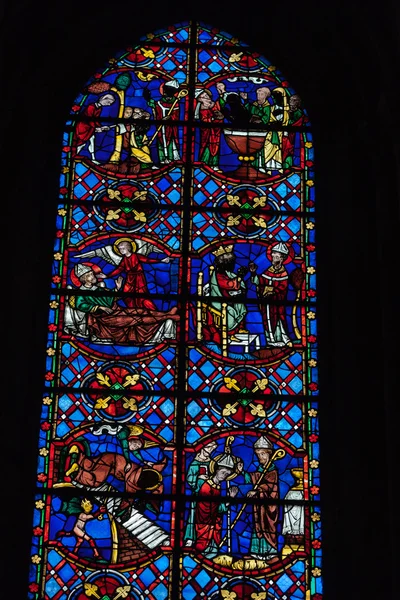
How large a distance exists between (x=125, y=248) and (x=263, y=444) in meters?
1.80

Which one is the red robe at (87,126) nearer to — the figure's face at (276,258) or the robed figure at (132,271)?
the robed figure at (132,271)

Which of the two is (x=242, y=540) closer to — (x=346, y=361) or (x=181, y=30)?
(x=346, y=361)

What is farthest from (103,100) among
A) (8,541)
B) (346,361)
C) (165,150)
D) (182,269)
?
(8,541)

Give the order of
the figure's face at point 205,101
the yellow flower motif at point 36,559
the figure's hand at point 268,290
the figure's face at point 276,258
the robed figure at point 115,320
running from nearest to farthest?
the yellow flower motif at point 36,559 → the robed figure at point 115,320 → the figure's hand at point 268,290 → the figure's face at point 276,258 → the figure's face at point 205,101

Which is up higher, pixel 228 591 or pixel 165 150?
pixel 165 150

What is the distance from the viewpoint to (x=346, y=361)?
10.1 metres

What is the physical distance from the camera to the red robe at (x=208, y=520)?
973 centimetres

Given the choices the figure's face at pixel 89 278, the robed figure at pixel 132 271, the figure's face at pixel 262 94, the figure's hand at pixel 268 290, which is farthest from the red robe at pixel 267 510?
the figure's face at pixel 262 94

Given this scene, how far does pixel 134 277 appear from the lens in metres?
10.6

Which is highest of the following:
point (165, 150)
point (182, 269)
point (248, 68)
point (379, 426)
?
point (248, 68)

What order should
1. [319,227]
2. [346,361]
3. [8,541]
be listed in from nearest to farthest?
[8,541] → [346,361] → [319,227]

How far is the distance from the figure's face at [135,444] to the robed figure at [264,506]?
755 mm

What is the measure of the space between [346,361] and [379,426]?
52 centimetres

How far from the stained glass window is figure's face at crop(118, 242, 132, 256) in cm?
1
